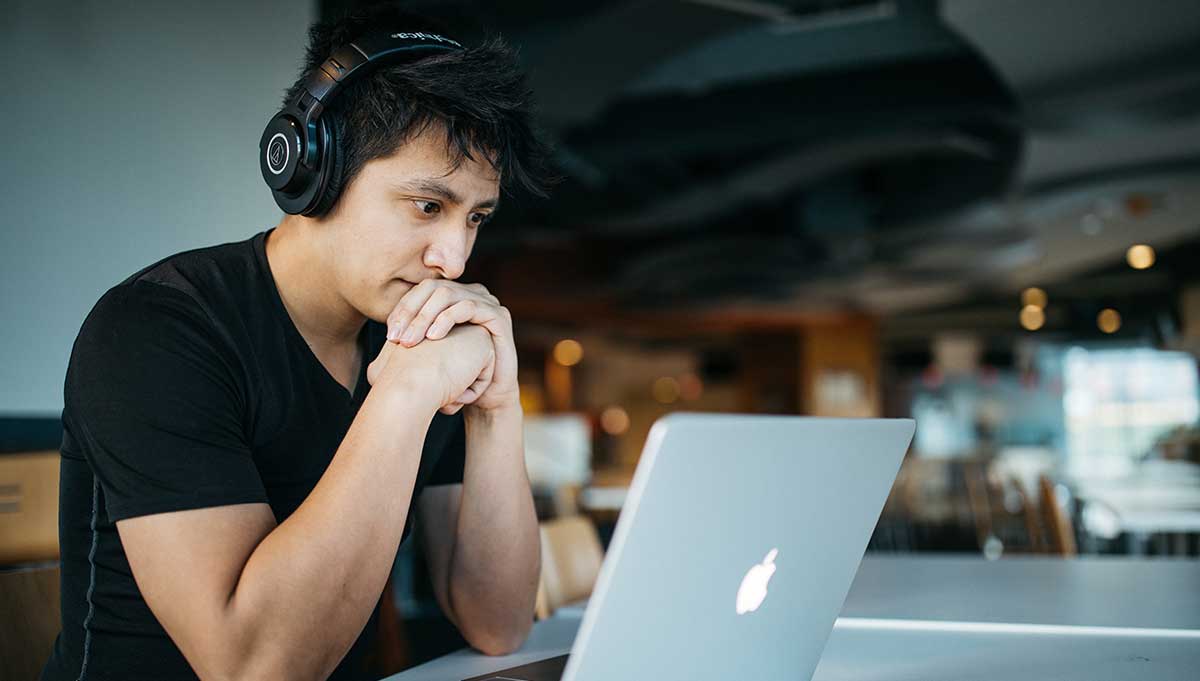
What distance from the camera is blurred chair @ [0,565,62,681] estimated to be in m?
1.35

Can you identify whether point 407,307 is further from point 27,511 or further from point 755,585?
point 27,511

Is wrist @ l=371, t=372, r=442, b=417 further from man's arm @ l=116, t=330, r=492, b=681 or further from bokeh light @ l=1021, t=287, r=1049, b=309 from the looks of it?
bokeh light @ l=1021, t=287, r=1049, b=309

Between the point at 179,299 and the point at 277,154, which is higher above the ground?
the point at 277,154

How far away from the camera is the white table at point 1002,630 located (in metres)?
1.19

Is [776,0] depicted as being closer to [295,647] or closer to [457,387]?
[457,387]

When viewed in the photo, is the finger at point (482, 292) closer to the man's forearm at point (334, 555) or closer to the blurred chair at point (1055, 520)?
the man's forearm at point (334, 555)

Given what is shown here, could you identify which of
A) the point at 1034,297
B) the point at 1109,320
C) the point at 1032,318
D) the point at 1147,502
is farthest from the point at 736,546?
the point at 1032,318

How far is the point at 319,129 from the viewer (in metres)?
1.22

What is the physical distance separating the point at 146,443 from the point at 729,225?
8.68m

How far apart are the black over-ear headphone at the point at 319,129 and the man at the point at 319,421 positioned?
0.07 ft

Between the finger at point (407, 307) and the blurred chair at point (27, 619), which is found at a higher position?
the finger at point (407, 307)

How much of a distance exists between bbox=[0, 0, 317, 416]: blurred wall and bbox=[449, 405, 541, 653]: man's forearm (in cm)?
186

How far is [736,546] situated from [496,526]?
57 cm

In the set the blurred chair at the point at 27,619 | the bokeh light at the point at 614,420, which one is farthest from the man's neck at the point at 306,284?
the bokeh light at the point at 614,420
